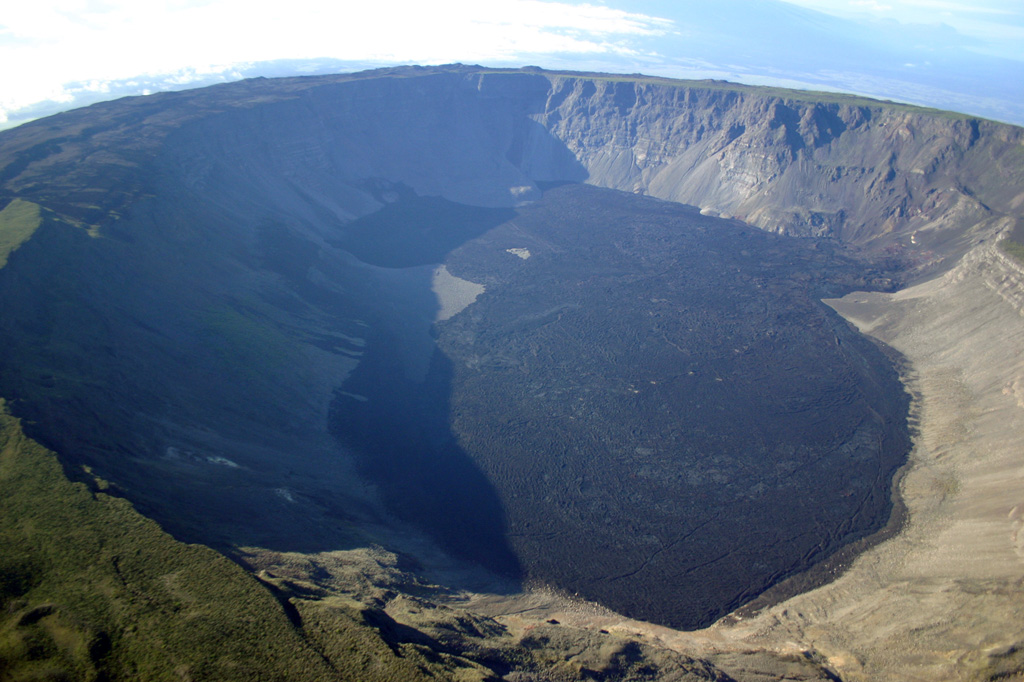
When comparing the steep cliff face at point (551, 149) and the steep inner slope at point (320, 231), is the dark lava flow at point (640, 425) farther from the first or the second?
the steep cliff face at point (551, 149)

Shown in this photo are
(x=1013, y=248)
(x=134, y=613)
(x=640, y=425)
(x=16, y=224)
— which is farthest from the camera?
(x=1013, y=248)

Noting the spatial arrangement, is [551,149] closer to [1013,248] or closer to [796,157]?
[796,157]

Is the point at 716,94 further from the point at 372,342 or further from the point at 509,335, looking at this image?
the point at 372,342

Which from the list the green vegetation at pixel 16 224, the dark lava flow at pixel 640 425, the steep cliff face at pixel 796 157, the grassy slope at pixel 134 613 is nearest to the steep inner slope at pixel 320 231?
the steep cliff face at pixel 796 157

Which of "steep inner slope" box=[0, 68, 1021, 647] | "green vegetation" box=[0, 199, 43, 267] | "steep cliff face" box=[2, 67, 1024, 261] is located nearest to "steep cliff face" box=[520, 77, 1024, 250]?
"steep cliff face" box=[2, 67, 1024, 261]

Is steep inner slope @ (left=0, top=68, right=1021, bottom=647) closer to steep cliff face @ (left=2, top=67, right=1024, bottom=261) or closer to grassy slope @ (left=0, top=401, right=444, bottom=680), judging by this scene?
steep cliff face @ (left=2, top=67, right=1024, bottom=261)

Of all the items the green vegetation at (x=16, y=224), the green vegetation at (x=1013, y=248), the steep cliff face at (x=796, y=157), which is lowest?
the green vegetation at (x=1013, y=248)

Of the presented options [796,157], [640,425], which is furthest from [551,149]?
[640,425]
